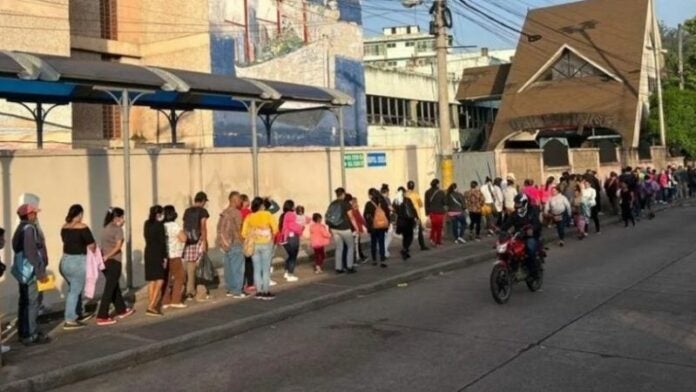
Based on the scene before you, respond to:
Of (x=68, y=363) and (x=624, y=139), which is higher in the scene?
(x=624, y=139)

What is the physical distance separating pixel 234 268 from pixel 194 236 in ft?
3.03

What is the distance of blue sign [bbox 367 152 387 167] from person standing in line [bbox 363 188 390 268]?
427cm

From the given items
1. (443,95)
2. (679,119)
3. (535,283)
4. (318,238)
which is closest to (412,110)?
(679,119)

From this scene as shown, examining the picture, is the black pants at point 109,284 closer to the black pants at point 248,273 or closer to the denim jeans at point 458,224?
the black pants at point 248,273

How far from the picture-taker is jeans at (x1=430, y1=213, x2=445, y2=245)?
55.1 feet

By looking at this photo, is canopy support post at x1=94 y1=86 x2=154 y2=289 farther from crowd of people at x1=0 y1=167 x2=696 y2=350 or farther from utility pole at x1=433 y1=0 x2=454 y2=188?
utility pole at x1=433 y1=0 x2=454 y2=188

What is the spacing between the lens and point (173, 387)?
22.1ft

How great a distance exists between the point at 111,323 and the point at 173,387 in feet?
9.99

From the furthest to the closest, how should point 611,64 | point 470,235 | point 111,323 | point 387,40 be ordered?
1. point 387,40
2. point 611,64
3. point 470,235
4. point 111,323

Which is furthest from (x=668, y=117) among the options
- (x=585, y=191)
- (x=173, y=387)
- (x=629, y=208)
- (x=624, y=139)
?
(x=173, y=387)

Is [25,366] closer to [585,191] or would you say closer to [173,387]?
[173,387]

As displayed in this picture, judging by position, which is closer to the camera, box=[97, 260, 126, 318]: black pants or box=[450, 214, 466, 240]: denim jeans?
box=[97, 260, 126, 318]: black pants

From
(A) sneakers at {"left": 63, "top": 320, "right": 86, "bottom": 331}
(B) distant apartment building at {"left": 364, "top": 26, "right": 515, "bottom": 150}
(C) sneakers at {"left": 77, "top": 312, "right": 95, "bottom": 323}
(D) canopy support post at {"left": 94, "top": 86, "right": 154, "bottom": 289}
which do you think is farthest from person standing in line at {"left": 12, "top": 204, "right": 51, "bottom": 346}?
(B) distant apartment building at {"left": 364, "top": 26, "right": 515, "bottom": 150}

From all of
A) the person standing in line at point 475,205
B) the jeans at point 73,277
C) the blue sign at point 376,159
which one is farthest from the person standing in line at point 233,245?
the person standing in line at point 475,205
